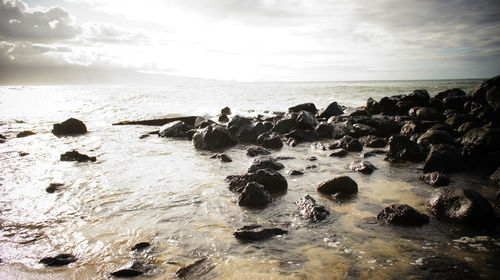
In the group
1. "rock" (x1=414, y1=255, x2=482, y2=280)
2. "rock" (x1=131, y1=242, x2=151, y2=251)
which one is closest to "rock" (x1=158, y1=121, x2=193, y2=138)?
"rock" (x1=131, y1=242, x2=151, y2=251)

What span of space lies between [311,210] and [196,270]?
190 centimetres

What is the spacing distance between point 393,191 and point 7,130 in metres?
15.8

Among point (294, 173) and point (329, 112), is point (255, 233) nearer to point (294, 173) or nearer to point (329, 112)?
point (294, 173)

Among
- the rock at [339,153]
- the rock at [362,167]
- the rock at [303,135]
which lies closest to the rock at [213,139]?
the rock at [303,135]

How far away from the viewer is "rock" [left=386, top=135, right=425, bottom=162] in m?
6.62

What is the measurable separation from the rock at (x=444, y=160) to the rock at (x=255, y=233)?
421cm

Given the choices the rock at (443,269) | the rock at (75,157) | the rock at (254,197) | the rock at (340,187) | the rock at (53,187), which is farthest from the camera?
the rock at (75,157)

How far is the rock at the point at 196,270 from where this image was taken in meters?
2.66

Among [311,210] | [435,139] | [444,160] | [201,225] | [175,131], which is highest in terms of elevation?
[435,139]

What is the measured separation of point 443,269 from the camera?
8.75 feet

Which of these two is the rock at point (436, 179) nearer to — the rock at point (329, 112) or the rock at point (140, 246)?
the rock at point (140, 246)

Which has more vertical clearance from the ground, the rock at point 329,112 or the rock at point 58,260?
the rock at point 329,112

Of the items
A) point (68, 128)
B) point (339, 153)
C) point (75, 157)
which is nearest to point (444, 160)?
point (339, 153)

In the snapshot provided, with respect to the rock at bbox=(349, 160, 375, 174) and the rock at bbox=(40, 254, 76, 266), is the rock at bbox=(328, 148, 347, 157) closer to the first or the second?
the rock at bbox=(349, 160, 375, 174)
